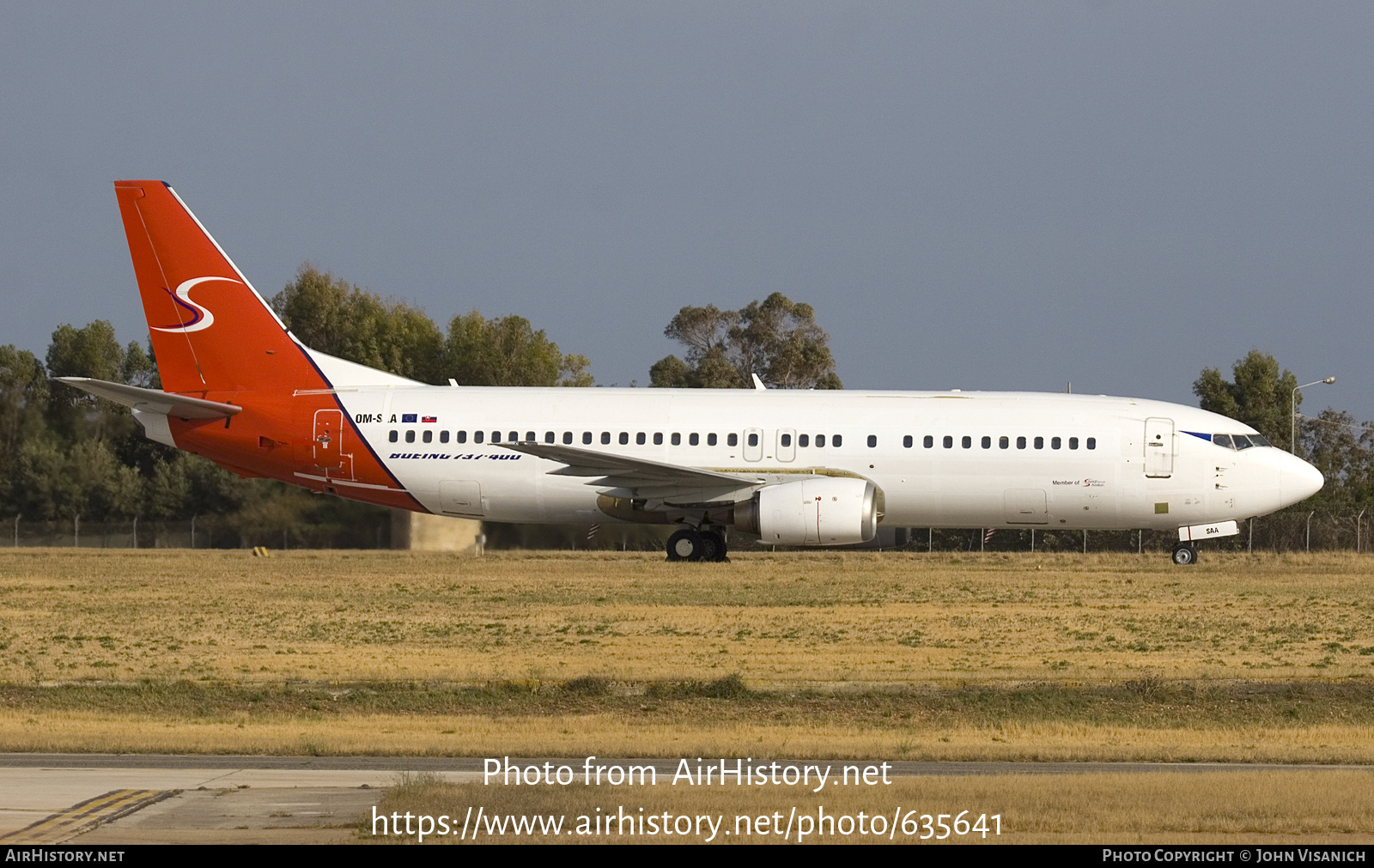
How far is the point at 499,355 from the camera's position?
51.6 metres

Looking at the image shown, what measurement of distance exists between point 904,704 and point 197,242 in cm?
1921

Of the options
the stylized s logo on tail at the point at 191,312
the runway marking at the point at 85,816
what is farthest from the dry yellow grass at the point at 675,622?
the runway marking at the point at 85,816

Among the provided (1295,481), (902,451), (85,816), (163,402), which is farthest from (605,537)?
(85,816)

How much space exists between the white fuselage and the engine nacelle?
118cm

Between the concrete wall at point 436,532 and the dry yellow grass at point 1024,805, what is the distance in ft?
71.7

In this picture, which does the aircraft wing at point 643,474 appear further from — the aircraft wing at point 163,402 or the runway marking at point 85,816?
the runway marking at point 85,816

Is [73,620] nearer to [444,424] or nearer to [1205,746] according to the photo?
A: [444,424]

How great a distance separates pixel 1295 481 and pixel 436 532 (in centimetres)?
1631

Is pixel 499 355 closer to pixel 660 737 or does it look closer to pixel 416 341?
pixel 416 341

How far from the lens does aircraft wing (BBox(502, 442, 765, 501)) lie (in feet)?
87.6

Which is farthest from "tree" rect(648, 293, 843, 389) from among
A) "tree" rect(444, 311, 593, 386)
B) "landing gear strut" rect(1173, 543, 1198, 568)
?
"landing gear strut" rect(1173, 543, 1198, 568)
